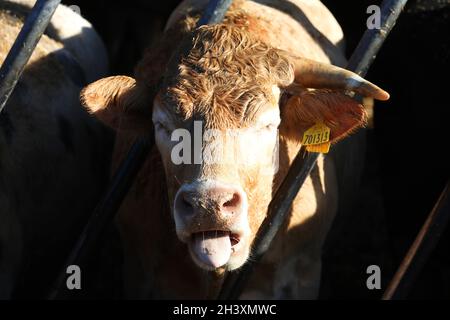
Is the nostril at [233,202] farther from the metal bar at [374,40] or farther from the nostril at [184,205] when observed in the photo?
the metal bar at [374,40]

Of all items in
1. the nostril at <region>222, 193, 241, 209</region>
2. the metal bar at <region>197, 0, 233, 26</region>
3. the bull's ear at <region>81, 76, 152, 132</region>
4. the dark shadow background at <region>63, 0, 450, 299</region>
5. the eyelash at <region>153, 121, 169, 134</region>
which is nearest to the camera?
the nostril at <region>222, 193, 241, 209</region>

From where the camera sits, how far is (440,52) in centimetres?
624

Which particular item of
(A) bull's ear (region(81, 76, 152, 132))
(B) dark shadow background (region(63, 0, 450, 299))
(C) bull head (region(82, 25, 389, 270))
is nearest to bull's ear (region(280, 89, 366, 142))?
(C) bull head (region(82, 25, 389, 270))

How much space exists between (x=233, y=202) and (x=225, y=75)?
2.36 feet

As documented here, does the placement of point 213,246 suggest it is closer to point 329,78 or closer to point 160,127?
point 160,127

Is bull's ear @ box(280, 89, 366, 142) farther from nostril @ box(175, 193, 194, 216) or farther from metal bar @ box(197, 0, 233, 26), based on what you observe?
nostril @ box(175, 193, 194, 216)

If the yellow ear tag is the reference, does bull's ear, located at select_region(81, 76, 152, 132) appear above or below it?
below

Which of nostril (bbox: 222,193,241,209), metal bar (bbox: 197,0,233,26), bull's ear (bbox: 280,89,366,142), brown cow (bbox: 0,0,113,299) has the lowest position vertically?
brown cow (bbox: 0,0,113,299)

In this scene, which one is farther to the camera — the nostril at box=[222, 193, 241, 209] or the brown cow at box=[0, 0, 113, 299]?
the brown cow at box=[0, 0, 113, 299]

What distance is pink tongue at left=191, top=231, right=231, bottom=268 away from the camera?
4230mm

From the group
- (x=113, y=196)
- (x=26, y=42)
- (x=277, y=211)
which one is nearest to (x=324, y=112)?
(x=277, y=211)

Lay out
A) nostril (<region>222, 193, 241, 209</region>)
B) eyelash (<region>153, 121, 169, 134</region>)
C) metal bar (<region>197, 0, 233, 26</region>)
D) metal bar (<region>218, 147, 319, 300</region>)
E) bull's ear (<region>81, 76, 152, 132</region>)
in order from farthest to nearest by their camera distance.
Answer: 1. metal bar (<region>197, 0, 233, 26</region>)
2. metal bar (<region>218, 147, 319, 300</region>)
3. bull's ear (<region>81, 76, 152, 132</region>)
4. eyelash (<region>153, 121, 169, 134</region>)
5. nostril (<region>222, 193, 241, 209</region>)

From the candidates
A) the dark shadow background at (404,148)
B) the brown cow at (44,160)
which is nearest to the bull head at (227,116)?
the brown cow at (44,160)

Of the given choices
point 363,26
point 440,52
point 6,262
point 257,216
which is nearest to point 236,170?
point 257,216
